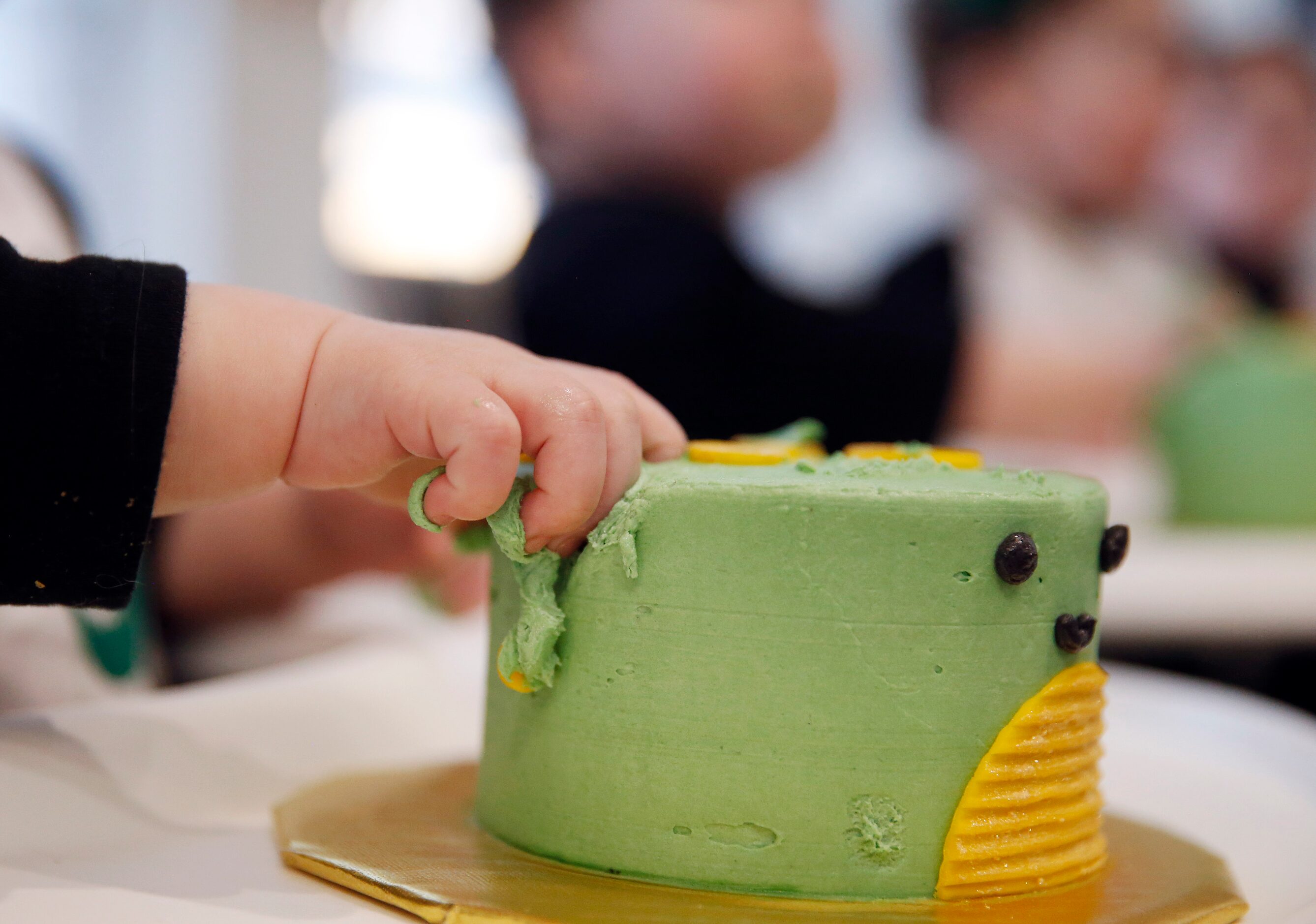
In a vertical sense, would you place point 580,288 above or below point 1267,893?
above

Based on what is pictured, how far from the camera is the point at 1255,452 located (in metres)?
1.23

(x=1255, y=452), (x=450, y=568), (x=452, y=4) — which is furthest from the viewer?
(x=452, y=4)

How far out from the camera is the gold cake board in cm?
36

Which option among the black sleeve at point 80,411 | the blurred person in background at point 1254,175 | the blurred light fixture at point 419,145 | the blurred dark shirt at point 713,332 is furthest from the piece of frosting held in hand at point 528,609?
the blurred person in background at point 1254,175

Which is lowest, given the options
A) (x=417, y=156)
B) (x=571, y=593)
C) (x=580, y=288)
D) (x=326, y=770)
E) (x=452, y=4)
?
(x=326, y=770)

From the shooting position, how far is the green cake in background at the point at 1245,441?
119cm

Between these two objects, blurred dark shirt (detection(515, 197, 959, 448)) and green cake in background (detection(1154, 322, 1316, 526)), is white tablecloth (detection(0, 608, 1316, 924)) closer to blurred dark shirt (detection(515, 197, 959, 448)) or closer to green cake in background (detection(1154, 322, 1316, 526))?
blurred dark shirt (detection(515, 197, 959, 448))

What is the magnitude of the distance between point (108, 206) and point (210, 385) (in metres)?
1.68

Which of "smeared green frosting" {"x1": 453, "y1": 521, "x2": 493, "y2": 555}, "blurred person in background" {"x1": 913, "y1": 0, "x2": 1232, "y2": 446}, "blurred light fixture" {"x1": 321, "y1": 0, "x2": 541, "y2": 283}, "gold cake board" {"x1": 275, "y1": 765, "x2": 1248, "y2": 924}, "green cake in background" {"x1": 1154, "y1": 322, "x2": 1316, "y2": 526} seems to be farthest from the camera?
"blurred person in background" {"x1": 913, "y1": 0, "x2": 1232, "y2": 446}

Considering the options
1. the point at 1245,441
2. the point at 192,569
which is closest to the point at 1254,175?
the point at 1245,441

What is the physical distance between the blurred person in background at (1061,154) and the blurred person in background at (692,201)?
59cm

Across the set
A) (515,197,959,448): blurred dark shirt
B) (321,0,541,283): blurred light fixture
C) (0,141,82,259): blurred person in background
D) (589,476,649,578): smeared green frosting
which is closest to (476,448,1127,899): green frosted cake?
(589,476,649,578): smeared green frosting

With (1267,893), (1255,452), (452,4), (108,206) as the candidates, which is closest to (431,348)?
(1267,893)

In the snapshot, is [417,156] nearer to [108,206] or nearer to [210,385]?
[108,206]
